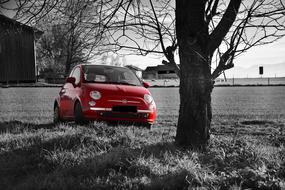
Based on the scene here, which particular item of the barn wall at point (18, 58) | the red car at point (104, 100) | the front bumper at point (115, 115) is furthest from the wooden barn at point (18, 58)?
the front bumper at point (115, 115)

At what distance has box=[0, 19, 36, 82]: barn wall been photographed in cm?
3161

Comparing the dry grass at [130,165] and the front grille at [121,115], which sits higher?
the front grille at [121,115]

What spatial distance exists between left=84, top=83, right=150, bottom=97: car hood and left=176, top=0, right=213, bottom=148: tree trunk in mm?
3009

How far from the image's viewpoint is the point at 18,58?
1276 inches

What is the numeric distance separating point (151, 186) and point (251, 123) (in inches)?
333

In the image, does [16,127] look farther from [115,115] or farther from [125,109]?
[125,109]

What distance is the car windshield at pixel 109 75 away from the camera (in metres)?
9.11

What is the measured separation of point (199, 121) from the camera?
5.48 m

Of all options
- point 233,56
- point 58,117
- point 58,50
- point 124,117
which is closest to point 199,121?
point 233,56

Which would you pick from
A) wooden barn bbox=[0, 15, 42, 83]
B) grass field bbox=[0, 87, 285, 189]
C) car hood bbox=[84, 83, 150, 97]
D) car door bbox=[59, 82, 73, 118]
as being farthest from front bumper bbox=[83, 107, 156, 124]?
wooden barn bbox=[0, 15, 42, 83]

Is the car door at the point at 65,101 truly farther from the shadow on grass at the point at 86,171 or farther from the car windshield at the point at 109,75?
the shadow on grass at the point at 86,171

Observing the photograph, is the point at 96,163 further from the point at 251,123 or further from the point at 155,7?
the point at 251,123

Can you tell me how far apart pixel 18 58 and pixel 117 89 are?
26.5 metres

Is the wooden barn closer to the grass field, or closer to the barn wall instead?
the barn wall
